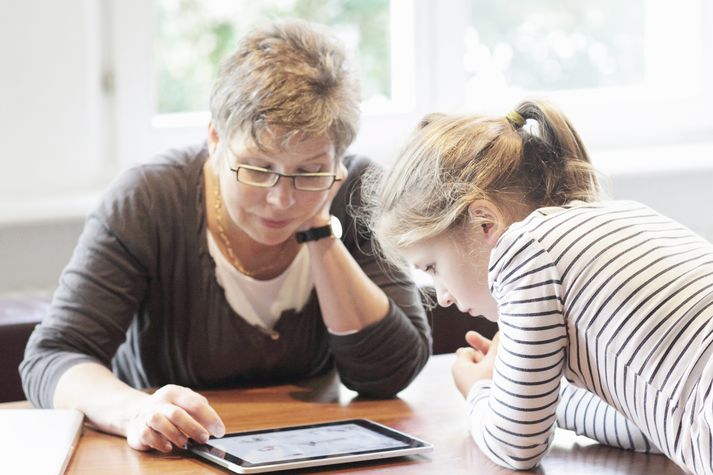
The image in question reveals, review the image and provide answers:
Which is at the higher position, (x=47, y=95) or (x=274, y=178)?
(x=47, y=95)

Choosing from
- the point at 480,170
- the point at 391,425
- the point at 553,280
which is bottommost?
the point at 391,425

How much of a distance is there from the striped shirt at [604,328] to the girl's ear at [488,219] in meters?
0.06

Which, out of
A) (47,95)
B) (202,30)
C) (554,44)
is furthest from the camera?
(554,44)

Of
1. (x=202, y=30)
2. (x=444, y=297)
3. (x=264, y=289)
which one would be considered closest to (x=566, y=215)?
(x=444, y=297)

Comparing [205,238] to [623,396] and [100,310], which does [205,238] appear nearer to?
[100,310]

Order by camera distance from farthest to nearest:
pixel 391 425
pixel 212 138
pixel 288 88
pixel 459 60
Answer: pixel 459 60, pixel 212 138, pixel 288 88, pixel 391 425

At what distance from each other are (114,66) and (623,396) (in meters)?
1.72

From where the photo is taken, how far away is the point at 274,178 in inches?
66.6

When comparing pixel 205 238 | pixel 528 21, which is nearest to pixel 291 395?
pixel 205 238

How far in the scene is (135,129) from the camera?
2.72m

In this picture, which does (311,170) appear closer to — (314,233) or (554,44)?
(314,233)

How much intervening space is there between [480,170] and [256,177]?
16.7 inches

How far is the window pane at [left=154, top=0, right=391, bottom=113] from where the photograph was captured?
2.78 meters

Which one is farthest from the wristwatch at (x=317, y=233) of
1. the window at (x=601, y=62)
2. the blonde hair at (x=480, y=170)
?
the window at (x=601, y=62)
